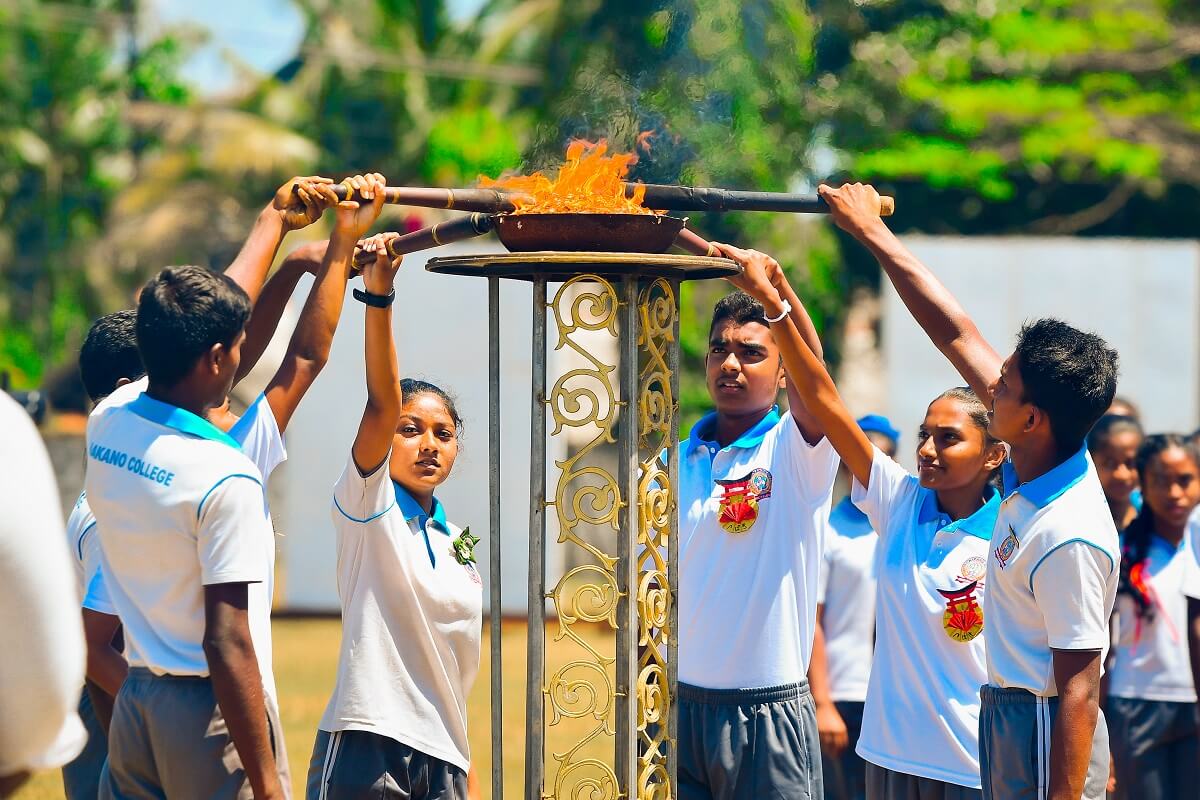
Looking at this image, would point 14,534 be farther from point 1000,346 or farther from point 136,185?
point 136,185

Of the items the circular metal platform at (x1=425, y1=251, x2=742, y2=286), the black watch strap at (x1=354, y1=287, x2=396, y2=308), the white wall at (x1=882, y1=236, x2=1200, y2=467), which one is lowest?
the black watch strap at (x1=354, y1=287, x2=396, y2=308)

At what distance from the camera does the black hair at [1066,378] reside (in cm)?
417

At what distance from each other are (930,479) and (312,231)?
1437 centimetres

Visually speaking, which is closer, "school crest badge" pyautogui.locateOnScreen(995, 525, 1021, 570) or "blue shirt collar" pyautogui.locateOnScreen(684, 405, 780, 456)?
"school crest badge" pyautogui.locateOnScreen(995, 525, 1021, 570)

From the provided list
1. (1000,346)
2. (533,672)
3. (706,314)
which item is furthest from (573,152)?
(706,314)

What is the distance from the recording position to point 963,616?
4832 millimetres

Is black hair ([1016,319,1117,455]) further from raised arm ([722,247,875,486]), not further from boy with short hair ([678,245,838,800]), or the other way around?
boy with short hair ([678,245,838,800])

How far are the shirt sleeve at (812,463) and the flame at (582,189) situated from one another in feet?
3.27

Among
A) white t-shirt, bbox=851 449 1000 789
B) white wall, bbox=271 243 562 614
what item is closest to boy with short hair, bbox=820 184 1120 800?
white t-shirt, bbox=851 449 1000 789

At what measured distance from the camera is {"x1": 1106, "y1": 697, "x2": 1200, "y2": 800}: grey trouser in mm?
6504

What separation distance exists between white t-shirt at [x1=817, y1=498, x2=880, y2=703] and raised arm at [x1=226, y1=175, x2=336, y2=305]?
2.99m

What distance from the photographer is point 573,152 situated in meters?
4.49

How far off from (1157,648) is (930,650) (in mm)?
2139

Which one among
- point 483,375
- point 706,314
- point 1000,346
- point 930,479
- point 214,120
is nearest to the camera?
point 930,479
